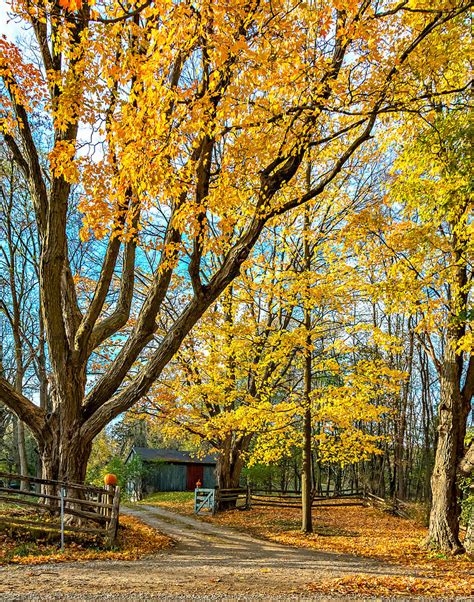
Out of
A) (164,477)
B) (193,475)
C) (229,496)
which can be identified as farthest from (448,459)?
(193,475)

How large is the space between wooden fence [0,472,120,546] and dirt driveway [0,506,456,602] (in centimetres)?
128

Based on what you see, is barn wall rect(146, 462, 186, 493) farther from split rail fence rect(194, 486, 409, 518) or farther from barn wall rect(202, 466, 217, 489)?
split rail fence rect(194, 486, 409, 518)

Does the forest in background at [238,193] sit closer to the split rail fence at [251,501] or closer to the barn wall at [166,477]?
the split rail fence at [251,501]

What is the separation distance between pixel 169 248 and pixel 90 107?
2453 mm

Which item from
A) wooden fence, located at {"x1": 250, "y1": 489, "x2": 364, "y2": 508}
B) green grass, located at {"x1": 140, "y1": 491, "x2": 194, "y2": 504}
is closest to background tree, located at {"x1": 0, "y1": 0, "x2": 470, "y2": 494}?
wooden fence, located at {"x1": 250, "y1": 489, "x2": 364, "y2": 508}

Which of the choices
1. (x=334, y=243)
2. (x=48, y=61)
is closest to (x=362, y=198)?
(x=334, y=243)

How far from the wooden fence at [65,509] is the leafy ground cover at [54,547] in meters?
0.14

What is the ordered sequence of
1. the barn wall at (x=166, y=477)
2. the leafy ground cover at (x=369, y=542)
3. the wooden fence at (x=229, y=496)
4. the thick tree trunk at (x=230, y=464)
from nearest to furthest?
the leafy ground cover at (x=369, y=542), the wooden fence at (x=229, y=496), the thick tree trunk at (x=230, y=464), the barn wall at (x=166, y=477)

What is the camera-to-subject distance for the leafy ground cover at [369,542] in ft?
19.2

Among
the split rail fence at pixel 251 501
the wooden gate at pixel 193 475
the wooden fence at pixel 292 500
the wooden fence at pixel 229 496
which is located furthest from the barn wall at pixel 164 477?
the wooden fence at pixel 229 496

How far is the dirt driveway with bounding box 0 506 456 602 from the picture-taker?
16.5 ft

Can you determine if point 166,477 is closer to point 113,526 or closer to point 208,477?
point 208,477

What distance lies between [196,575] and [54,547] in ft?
9.55

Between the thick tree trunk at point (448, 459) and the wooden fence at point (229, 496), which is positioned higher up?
the thick tree trunk at point (448, 459)
